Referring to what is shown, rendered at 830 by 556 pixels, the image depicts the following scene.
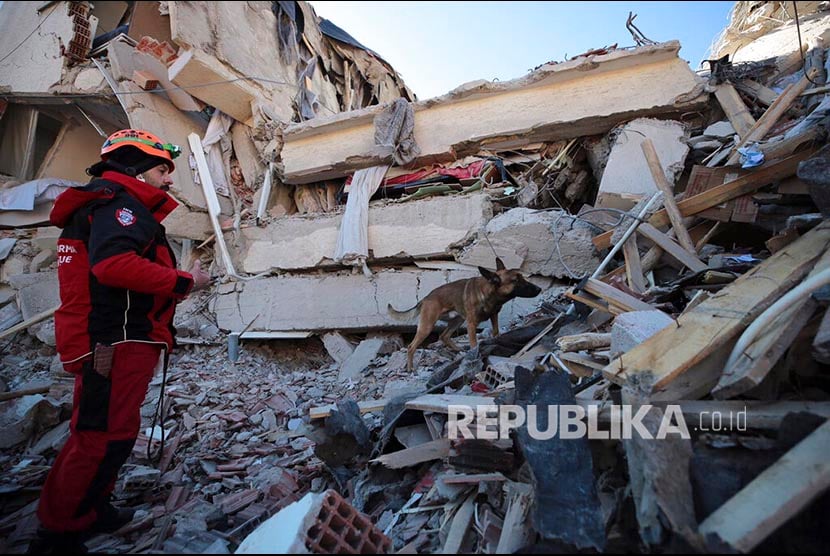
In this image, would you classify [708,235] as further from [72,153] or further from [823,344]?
[72,153]

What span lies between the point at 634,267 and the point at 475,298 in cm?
172

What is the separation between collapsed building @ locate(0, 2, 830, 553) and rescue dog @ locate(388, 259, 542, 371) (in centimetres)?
42

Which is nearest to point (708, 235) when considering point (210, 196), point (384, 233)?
point (384, 233)

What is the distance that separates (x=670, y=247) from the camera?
3857mm

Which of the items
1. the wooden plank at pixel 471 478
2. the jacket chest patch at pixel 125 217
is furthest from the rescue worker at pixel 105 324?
the wooden plank at pixel 471 478

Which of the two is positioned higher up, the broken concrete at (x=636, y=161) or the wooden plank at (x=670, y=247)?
the broken concrete at (x=636, y=161)

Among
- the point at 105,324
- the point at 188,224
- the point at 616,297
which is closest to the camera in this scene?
the point at 105,324

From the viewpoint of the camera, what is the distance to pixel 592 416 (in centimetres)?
180

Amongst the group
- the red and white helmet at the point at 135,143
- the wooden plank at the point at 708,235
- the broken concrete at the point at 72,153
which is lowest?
the wooden plank at the point at 708,235

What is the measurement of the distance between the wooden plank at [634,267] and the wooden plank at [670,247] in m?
0.14

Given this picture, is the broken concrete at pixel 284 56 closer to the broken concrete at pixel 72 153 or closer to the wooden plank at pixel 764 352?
the broken concrete at pixel 72 153

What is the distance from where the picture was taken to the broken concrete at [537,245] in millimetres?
5031

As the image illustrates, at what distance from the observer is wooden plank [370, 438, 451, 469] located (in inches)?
91.7

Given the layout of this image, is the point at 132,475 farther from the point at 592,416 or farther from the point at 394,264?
the point at 394,264
